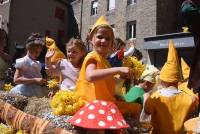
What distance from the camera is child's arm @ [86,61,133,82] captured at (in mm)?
2992

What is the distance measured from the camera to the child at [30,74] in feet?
17.2

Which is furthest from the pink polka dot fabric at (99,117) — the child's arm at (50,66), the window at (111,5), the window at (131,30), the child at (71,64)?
the window at (111,5)

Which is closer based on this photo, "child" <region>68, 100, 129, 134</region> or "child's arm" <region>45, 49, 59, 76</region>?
"child" <region>68, 100, 129, 134</region>

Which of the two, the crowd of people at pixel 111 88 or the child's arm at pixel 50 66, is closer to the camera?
the crowd of people at pixel 111 88

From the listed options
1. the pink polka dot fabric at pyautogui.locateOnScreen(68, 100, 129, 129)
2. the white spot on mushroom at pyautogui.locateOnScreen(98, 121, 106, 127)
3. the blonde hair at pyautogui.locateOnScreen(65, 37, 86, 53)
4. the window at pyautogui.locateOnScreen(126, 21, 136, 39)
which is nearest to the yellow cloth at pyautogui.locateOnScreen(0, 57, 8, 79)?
the blonde hair at pyautogui.locateOnScreen(65, 37, 86, 53)

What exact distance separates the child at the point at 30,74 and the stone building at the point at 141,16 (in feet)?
62.8

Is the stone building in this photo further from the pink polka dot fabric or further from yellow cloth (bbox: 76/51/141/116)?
the pink polka dot fabric

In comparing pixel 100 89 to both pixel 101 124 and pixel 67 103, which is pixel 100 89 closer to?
pixel 67 103

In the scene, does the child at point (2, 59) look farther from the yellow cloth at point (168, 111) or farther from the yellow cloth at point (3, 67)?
the yellow cloth at point (168, 111)

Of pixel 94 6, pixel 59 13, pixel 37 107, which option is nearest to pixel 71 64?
pixel 37 107

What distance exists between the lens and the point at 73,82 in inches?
186

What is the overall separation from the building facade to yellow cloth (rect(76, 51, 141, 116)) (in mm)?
23874

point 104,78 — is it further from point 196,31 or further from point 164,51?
point 164,51

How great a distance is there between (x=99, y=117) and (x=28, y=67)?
2.57m
